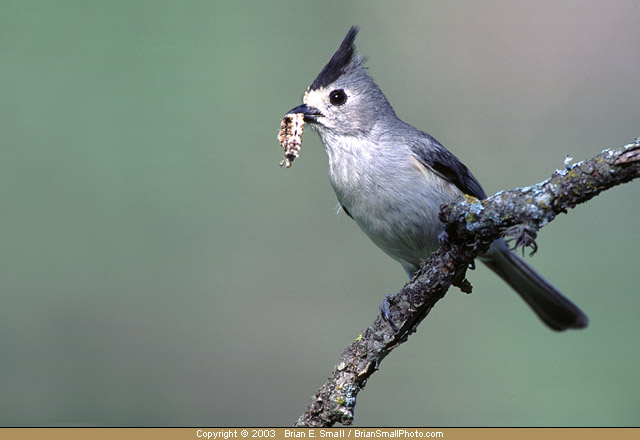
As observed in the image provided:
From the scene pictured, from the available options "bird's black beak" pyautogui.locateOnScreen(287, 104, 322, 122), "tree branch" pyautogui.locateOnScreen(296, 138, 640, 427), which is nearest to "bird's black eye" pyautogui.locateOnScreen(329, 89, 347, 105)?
"bird's black beak" pyautogui.locateOnScreen(287, 104, 322, 122)

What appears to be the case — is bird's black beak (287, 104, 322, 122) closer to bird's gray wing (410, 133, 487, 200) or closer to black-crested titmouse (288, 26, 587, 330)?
black-crested titmouse (288, 26, 587, 330)

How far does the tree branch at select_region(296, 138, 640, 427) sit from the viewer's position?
6.31ft

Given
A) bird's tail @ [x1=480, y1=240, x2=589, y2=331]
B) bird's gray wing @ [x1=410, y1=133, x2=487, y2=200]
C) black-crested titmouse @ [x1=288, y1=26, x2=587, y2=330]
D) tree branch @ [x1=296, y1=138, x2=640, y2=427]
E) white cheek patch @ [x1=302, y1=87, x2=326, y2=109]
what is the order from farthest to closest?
bird's tail @ [x1=480, y1=240, x2=589, y2=331]
white cheek patch @ [x1=302, y1=87, x2=326, y2=109]
bird's gray wing @ [x1=410, y1=133, x2=487, y2=200]
black-crested titmouse @ [x1=288, y1=26, x2=587, y2=330]
tree branch @ [x1=296, y1=138, x2=640, y2=427]

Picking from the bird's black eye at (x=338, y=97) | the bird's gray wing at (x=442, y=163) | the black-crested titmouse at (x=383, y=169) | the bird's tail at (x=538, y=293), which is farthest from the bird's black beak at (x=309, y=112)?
the bird's tail at (x=538, y=293)

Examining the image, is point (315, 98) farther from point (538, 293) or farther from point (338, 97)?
point (538, 293)

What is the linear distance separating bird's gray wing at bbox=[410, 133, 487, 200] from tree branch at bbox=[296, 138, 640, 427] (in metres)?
1.03

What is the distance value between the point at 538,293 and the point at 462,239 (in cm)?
208

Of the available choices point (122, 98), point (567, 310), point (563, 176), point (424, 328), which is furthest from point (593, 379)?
point (122, 98)

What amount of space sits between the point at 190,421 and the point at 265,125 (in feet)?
9.57

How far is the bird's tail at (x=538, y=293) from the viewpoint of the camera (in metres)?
4.06

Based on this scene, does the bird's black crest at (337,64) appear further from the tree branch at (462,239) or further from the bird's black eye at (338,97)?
the tree branch at (462,239)

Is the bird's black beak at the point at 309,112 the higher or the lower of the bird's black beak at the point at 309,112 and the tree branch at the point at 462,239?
the higher

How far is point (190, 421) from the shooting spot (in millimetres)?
4848

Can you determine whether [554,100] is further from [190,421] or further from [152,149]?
[190,421]
